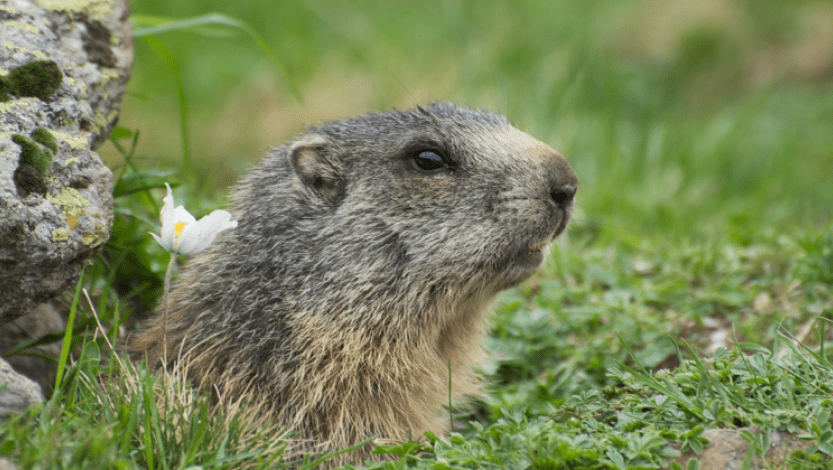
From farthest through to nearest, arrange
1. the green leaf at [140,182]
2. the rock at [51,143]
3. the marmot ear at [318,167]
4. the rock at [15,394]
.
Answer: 1. the green leaf at [140,182]
2. the marmot ear at [318,167]
3. the rock at [51,143]
4. the rock at [15,394]

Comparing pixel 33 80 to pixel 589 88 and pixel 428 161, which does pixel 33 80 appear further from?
pixel 589 88

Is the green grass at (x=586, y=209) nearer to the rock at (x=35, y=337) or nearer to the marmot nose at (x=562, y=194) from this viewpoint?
the rock at (x=35, y=337)

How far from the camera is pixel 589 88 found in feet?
33.8

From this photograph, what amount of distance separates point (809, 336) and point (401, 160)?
7.28ft

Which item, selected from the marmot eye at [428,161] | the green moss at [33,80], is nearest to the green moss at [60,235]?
the green moss at [33,80]

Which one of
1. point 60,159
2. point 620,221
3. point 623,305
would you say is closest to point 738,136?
point 620,221

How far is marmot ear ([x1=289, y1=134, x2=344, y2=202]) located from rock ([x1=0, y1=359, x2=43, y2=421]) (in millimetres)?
1508

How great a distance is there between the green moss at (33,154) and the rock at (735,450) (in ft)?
8.61

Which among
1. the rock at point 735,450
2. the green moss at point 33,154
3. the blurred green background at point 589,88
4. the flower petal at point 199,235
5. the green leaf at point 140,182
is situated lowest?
the rock at point 735,450

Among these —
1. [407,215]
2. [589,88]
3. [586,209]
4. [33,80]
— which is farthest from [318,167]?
[589,88]

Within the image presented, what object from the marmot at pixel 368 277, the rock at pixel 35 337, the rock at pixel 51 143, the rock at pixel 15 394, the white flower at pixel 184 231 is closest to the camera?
the rock at pixel 15 394

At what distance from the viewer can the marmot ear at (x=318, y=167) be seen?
3.74 metres

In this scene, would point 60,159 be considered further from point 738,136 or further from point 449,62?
point 738,136

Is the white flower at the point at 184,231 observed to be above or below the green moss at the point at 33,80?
below
